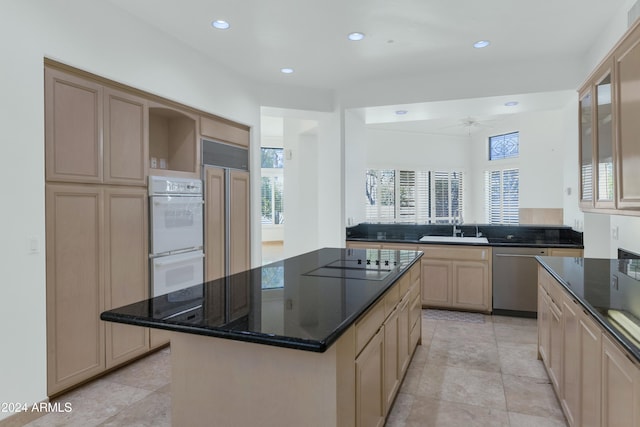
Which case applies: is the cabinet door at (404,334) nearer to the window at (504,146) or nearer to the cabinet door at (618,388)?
the cabinet door at (618,388)

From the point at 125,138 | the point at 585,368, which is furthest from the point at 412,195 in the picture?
the point at 585,368

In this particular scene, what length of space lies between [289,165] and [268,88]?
6.86ft

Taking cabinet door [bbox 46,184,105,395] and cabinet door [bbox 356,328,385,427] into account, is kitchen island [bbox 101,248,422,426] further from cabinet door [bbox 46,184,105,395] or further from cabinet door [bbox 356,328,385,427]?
cabinet door [bbox 46,184,105,395]

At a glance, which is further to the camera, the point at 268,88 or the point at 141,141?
the point at 268,88

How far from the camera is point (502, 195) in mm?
8547

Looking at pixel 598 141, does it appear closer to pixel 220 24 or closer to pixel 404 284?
pixel 404 284

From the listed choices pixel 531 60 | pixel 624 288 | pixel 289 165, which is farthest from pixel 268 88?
pixel 624 288

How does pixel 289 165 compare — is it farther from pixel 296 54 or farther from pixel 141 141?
pixel 141 141

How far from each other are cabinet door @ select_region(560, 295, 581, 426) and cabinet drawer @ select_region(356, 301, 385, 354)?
0.98 meters

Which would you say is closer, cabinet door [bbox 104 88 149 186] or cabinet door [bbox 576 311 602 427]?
cabinet door [bbox 576 311 602 427]

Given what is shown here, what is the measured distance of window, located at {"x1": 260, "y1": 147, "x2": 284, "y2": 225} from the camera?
11.6m

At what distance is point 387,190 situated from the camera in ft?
29.9

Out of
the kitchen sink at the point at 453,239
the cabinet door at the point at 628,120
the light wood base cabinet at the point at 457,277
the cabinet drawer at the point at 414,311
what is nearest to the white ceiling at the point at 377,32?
the cabinet door at the point at 628,120

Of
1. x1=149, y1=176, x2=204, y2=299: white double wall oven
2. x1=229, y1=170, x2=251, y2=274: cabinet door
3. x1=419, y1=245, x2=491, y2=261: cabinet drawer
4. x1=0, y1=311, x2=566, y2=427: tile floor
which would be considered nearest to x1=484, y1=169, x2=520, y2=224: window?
x1=419, y1=245, x2=491, y2=261: cabinet drawer
